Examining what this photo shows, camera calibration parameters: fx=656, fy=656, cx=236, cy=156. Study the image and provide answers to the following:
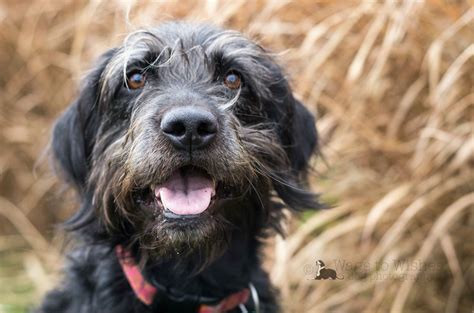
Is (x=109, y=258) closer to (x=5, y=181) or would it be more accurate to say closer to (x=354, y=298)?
(x=354, y=298)

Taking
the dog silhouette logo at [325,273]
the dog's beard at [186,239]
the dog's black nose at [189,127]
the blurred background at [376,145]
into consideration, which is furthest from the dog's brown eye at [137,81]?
the dog silhouette logo at [325,273]

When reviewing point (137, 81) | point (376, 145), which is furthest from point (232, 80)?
point (376, 145)

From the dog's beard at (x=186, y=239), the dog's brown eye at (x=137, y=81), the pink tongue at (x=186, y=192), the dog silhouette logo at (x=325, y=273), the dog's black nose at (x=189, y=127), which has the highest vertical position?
the dog's brown eye at (x=137, y=81)

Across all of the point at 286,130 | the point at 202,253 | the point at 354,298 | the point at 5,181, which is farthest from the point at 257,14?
the point at 5,181

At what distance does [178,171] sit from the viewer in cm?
234

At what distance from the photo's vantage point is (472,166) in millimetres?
3818

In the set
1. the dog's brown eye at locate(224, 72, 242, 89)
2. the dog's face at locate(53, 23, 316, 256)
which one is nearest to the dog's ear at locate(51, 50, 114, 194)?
the dog's face at locate(53, 23, 316, 256)

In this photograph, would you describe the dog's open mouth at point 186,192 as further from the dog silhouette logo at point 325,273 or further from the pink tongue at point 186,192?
the dog silhouette logo at point 325,273

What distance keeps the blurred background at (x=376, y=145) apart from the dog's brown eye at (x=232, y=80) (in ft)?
2.43

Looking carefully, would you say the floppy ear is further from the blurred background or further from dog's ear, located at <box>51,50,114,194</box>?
dog's ear, located at <box>51,50,114,194</box>

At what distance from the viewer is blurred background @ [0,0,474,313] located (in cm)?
379

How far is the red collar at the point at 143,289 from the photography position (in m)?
2.55

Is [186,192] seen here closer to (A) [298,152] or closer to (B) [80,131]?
(B) [80,131]

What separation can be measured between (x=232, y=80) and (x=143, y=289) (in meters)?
0.91
